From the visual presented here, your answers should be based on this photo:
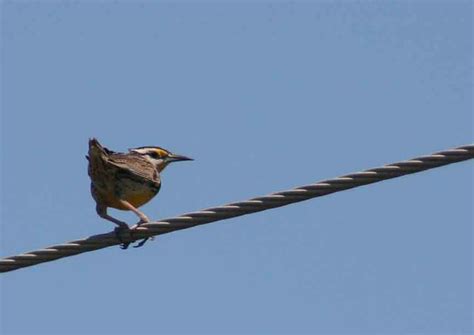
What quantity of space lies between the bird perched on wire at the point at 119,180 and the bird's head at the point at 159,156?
91 centimetres

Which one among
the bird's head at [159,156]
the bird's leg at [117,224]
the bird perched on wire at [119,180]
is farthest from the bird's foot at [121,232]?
the bird's head at [159,156]

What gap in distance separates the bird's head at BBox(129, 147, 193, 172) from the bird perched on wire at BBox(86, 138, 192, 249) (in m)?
0.91

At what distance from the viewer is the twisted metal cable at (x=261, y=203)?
9336mm

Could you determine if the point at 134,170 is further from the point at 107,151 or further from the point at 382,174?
the point at 382,174

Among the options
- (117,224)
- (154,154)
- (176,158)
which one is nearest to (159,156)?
(154,154)

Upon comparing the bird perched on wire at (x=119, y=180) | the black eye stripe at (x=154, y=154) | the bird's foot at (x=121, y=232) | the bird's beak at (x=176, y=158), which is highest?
the black eye stripe at (x=154, y=154)

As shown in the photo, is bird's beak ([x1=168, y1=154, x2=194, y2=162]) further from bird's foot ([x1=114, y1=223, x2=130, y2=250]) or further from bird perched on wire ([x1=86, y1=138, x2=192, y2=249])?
bird's foot ([x1=114, y1=223, x2=130, y2=250])

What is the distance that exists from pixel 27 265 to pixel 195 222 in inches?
56.5

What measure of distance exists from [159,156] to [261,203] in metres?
4.89

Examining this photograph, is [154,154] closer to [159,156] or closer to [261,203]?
[159,156]

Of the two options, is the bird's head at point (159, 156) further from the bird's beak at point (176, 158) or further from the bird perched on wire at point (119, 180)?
the bird perched on wire at point (119, 180)

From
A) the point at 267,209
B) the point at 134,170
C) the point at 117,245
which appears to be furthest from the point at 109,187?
the point at 267,209

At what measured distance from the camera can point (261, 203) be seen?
966 centimetres

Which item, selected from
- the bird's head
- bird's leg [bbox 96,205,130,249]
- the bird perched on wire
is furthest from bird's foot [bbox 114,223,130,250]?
A: the bird's head
